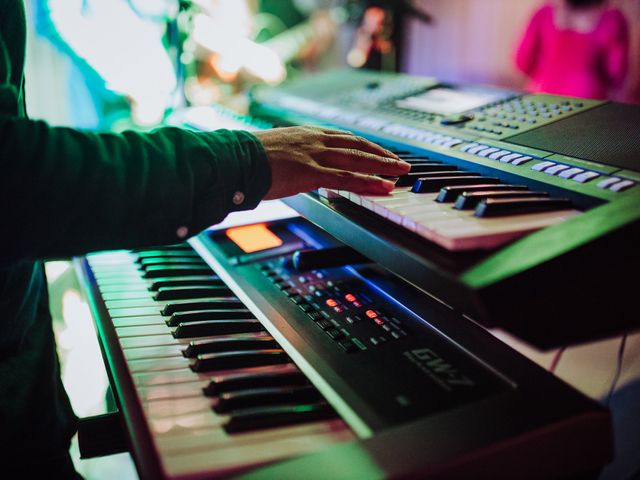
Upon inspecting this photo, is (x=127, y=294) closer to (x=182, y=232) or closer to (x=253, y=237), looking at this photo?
(x=253, y=237)

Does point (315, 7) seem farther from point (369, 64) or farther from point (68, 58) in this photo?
point (68, 58)

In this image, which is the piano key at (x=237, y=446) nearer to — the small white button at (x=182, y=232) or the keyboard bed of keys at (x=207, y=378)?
the keyboard bed of keys at (x=207, y=378)

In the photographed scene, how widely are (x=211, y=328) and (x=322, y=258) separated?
0.27m

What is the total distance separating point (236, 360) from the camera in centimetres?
91

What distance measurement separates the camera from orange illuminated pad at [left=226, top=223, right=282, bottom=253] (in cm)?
131

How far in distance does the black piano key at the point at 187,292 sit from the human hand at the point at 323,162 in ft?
1.32

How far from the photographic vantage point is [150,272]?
1.27m

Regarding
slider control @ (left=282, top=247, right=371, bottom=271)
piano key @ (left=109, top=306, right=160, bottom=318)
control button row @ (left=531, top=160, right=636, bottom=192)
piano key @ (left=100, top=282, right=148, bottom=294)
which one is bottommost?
piano key @ (left=100, top=282, right=148, bottom=294)

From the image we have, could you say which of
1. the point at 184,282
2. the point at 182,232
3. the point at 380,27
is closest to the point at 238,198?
the point at 182,232

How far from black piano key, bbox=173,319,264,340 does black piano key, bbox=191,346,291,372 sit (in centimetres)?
9

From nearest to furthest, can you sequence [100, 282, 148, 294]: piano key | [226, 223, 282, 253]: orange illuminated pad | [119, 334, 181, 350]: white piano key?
[119, 334, 181, 350]: white piano key
[100, 282, 148, 294]: piano key
[226, 223, 282, 253]: orange illuminated pad

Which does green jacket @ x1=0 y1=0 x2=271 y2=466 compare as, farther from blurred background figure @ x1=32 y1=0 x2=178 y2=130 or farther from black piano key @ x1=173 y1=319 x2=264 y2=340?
blurred background figure @ x1=32 y1=0 x2=178 y2=130

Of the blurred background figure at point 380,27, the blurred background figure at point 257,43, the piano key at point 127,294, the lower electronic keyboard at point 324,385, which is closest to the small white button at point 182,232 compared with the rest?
the lower electronic keyboard at point 324,385

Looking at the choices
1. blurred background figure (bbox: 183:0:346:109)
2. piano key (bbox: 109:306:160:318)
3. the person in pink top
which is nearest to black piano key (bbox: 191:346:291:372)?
piano key (bbox: 109:306:160:318)
